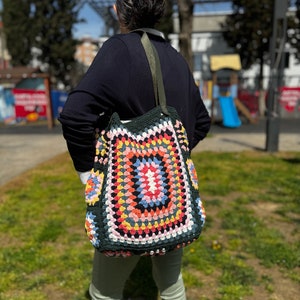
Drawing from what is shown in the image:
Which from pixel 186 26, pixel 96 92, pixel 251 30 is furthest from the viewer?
pixel 251 30

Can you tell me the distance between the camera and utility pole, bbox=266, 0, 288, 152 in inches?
283

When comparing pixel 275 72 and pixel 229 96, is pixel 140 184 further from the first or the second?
pixel 229 96

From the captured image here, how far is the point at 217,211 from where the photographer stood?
4.02 m

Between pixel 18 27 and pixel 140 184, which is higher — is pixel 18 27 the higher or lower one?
the higher one

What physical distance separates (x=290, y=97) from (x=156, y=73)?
17135mm

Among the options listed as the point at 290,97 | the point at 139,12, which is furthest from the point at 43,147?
the point at 290,97

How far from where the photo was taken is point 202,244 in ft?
10.5

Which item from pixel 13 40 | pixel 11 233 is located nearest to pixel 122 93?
pixel 11 233

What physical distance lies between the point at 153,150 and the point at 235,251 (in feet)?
6.90

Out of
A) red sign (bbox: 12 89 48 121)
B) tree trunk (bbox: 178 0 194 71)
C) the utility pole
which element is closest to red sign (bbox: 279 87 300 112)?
the utility pole

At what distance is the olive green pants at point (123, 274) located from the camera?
1.53m

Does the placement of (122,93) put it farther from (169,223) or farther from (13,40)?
(13,40)

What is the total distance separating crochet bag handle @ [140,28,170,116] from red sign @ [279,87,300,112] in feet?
52.0

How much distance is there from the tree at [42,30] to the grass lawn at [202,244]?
23.9 m
